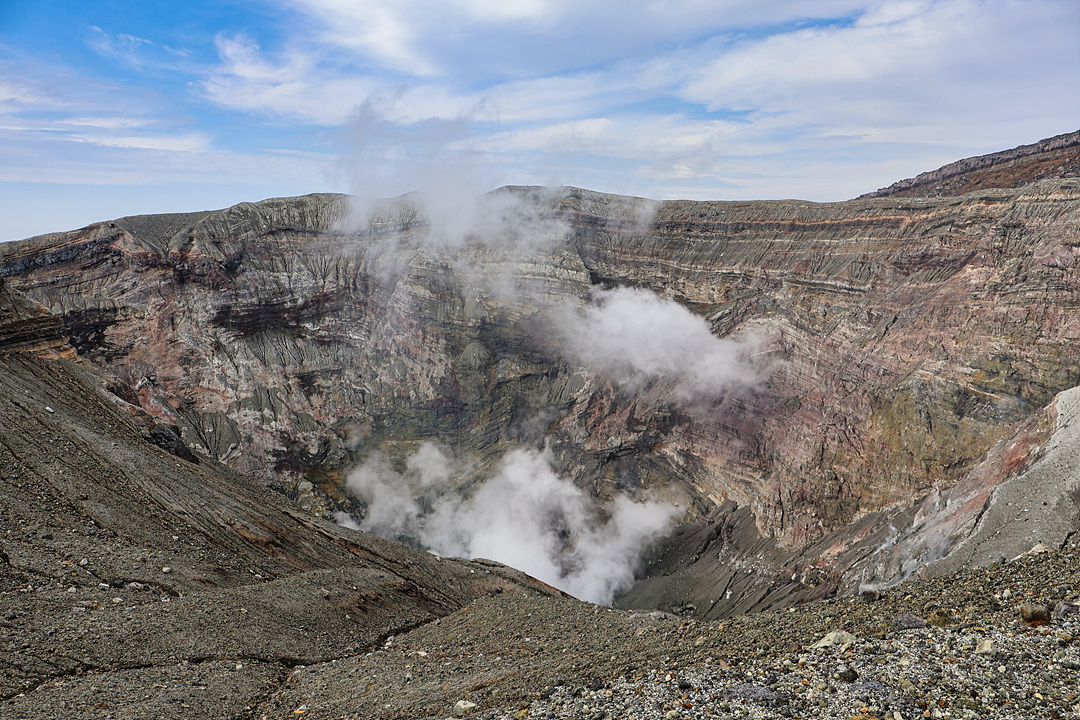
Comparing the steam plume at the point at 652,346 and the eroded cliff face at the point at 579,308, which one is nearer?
the eroded cliff face at the point at 579,308

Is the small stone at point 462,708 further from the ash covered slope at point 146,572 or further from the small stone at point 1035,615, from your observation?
the small stone at point 1035,615

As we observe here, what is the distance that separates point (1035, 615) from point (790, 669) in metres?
3.54

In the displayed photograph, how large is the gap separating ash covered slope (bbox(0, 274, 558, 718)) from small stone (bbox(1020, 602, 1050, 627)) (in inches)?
506

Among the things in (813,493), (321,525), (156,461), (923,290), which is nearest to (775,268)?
(923,290)

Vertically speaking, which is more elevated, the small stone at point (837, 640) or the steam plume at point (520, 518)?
the small stone at point (837, 640)

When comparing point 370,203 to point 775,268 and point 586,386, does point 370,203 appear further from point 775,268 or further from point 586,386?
point 775,268

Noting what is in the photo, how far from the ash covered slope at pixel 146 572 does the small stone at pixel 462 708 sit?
4.60 m

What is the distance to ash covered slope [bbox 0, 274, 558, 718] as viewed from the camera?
11633 millimetres

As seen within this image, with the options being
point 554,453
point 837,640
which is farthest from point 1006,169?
point 837,640

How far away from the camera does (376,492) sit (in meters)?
55.2

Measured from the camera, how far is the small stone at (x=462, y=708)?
9.31 metres

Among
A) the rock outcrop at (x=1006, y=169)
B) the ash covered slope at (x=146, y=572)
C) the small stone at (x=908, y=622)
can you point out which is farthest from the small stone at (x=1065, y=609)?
the rock outcrop at (x=1006, y=169)

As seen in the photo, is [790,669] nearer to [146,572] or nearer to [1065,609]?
[1065,609]

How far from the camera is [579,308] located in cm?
5388
